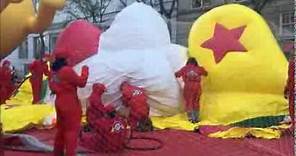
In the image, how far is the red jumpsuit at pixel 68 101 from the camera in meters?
→ 4.54

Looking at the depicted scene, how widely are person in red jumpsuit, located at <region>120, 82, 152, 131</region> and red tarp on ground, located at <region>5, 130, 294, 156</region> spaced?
24 centimetres

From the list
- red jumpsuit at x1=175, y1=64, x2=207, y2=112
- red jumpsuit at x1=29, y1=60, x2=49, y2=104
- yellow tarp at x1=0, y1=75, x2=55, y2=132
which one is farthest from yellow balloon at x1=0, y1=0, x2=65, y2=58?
red jumpsuit at x1=29, y1=60, x2=49, y2=104

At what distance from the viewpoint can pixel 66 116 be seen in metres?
4.56

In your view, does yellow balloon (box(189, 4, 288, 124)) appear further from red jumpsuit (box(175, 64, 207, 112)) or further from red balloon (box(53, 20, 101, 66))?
red balloon (box(53, 20, 101, 66))

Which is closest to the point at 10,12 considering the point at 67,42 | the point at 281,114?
the point at 67,42

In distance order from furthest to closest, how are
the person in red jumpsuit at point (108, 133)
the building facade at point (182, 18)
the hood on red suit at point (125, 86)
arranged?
the building facade at point (182, 18) < the hood on red suit at point (125, 86) < the person in red jumpsuit at point (108, 133)

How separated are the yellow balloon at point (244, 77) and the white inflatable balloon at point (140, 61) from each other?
450 mm

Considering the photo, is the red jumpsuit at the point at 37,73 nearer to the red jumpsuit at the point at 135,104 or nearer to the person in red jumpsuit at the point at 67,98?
the red jumpsuit at the point at 135,104

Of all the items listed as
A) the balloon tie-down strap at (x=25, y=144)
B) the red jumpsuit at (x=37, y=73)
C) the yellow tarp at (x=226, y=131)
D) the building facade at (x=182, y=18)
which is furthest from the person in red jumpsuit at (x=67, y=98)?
the building facade at (x=182, y=18)

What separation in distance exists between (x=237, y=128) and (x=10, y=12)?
3483 millimetres

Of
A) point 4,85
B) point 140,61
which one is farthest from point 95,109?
point 140,61

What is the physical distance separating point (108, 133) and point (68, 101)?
102 centimetres

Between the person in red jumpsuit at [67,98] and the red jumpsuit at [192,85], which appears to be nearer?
the person in red jumpsuit at [67,98]

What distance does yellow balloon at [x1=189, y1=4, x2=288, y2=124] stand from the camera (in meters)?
7.21
